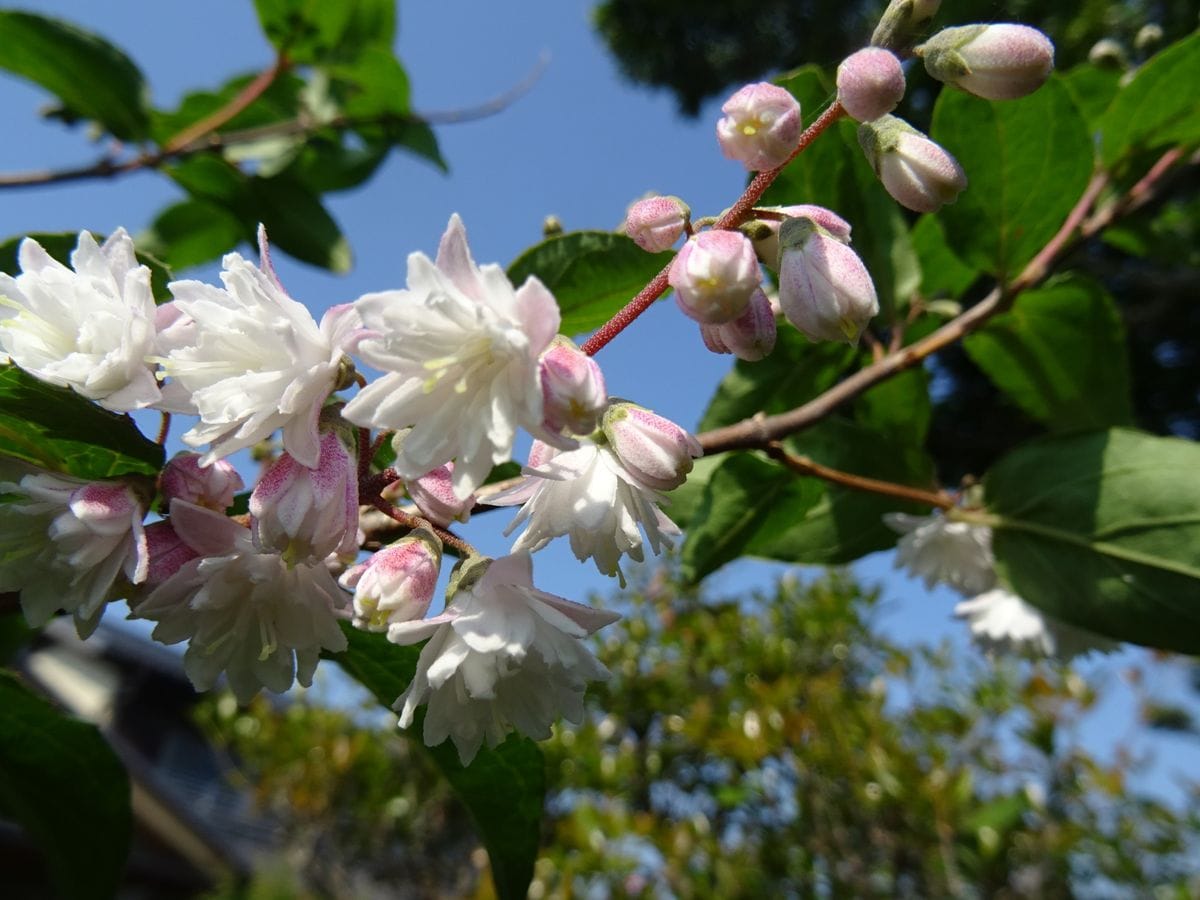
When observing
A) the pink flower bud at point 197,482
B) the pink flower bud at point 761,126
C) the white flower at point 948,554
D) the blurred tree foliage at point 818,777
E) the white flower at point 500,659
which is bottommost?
the blurred tree foliage at point 818,777

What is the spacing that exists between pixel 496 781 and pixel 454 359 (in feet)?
1.88

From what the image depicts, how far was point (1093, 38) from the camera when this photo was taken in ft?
19.4

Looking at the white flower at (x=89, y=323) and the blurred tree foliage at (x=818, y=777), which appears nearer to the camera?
the white flower at (x=89, y=323)

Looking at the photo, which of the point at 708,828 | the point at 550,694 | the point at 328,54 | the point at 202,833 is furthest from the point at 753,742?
the point at 202,833

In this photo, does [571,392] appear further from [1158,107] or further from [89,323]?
[1158,107]

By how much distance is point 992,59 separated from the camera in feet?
2.41

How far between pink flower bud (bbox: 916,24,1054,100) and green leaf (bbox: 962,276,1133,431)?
0.93 meters

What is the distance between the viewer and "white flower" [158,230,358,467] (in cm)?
70

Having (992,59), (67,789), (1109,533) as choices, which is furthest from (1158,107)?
(67,789)

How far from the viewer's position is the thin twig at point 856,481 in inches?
50.3

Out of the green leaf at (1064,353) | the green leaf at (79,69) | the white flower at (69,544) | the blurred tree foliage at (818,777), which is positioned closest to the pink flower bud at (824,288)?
the white flower at (69,544)

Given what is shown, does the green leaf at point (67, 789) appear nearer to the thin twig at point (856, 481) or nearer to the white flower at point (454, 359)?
the white flower at point (454, 359)

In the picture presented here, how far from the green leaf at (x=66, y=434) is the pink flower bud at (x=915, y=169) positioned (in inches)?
27.9

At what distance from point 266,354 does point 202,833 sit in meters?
16.1
